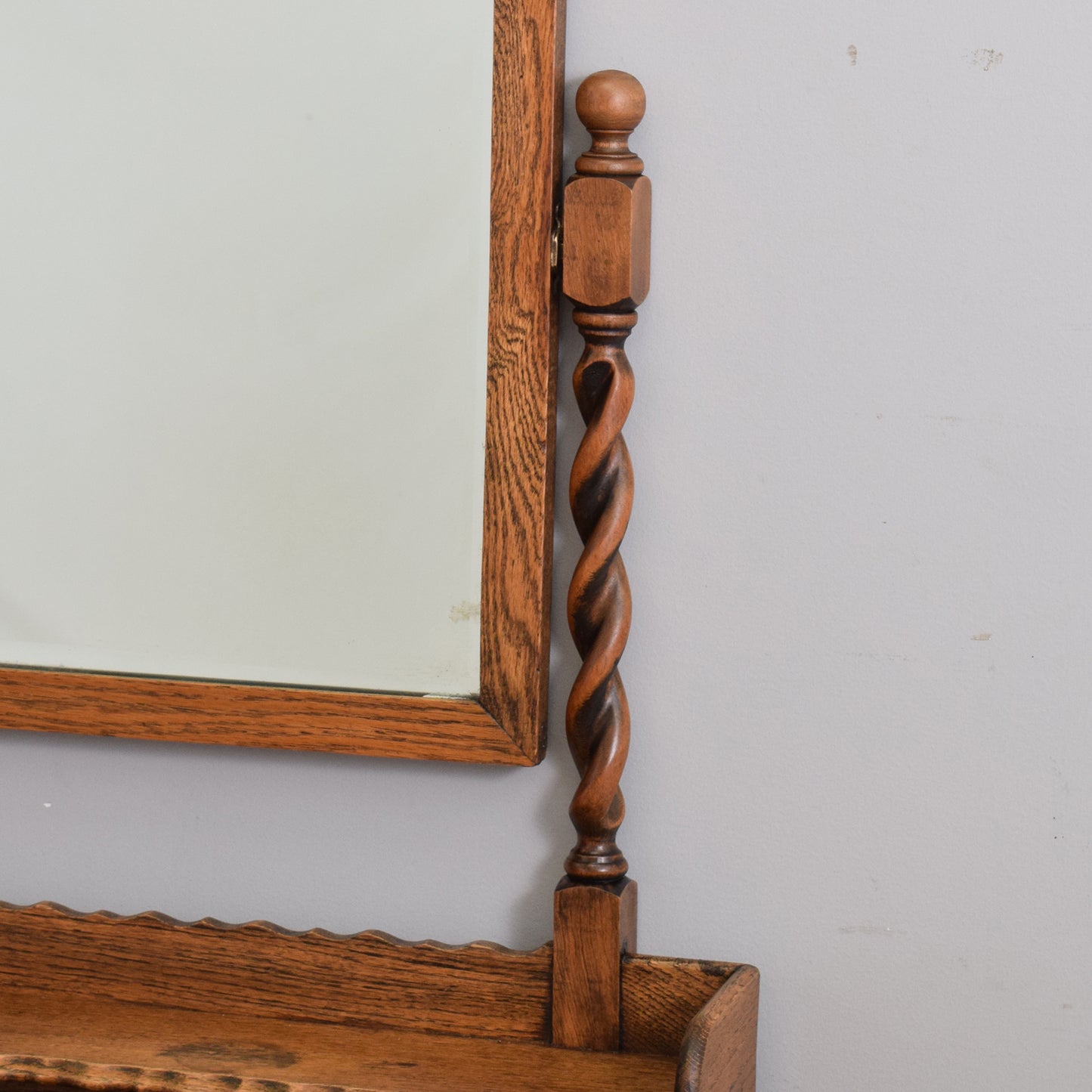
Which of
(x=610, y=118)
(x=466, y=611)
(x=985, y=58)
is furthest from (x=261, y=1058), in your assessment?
(x=985, y=58)

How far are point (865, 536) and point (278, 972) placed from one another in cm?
54

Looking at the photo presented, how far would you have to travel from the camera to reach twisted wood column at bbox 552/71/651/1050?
33.7 inches

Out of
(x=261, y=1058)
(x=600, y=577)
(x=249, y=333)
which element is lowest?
(x=261, y=1058)

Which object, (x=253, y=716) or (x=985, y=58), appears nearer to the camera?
(x=985, y=58)

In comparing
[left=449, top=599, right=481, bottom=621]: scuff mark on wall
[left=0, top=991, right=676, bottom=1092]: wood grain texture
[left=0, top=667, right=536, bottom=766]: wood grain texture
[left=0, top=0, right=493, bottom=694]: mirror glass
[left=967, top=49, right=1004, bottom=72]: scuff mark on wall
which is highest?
[left=967, top=49, right=1004, bottom=72]: scuff mark on wall

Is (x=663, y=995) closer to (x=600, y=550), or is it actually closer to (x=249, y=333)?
(x=600, y=550)

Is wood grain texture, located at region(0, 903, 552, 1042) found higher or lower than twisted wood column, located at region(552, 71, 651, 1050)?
lower

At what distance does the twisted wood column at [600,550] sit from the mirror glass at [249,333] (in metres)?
0.08

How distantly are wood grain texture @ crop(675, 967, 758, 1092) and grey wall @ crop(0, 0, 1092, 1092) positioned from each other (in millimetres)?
35

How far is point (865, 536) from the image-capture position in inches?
34.7

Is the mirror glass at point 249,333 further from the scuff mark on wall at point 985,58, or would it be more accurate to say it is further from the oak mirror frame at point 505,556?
the scuff mark on wall at point 985,58

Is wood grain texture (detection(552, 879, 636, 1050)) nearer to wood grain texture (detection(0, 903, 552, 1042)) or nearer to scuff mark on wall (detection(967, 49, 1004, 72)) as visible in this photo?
wood grain texture (detection(0, 903, 552, 1042))

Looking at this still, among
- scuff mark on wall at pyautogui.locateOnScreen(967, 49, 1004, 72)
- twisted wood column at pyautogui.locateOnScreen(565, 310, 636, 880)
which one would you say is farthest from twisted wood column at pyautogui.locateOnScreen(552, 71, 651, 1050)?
scuff mark on wall at pyautogui.locateOnScreen(967, 49, 1004, 72)

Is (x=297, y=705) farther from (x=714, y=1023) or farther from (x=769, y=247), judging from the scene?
(x=769, y=247)
